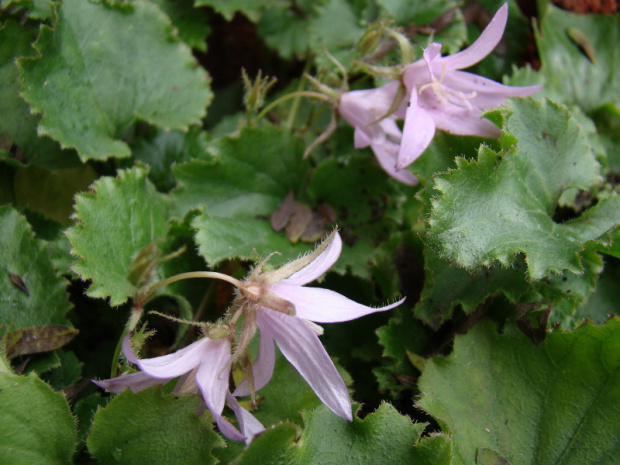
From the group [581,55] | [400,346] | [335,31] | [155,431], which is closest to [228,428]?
[155,431]

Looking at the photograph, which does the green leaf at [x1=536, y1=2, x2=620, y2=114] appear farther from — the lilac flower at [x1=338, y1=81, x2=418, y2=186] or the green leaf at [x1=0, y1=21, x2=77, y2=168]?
the green leaf at [x1=0, y1=21, x2=77, y2=168]

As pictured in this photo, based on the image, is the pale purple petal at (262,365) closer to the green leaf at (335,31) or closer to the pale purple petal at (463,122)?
the pale purple petal at (463,122)

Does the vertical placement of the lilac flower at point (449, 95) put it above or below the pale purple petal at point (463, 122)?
above

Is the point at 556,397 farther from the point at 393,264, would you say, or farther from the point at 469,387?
the point at 393,264

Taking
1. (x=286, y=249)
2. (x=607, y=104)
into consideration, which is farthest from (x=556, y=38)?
(x=286, y=249)

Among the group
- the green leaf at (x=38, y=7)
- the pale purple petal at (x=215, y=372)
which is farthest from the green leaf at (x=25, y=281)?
the green leaf at (x=38, y=7)

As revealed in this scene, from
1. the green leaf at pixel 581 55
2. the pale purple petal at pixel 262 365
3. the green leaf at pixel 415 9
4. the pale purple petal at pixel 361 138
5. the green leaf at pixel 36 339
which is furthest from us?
the green leaf at pixel 581 55

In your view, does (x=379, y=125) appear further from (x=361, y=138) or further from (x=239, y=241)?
(x=239, y=241)
